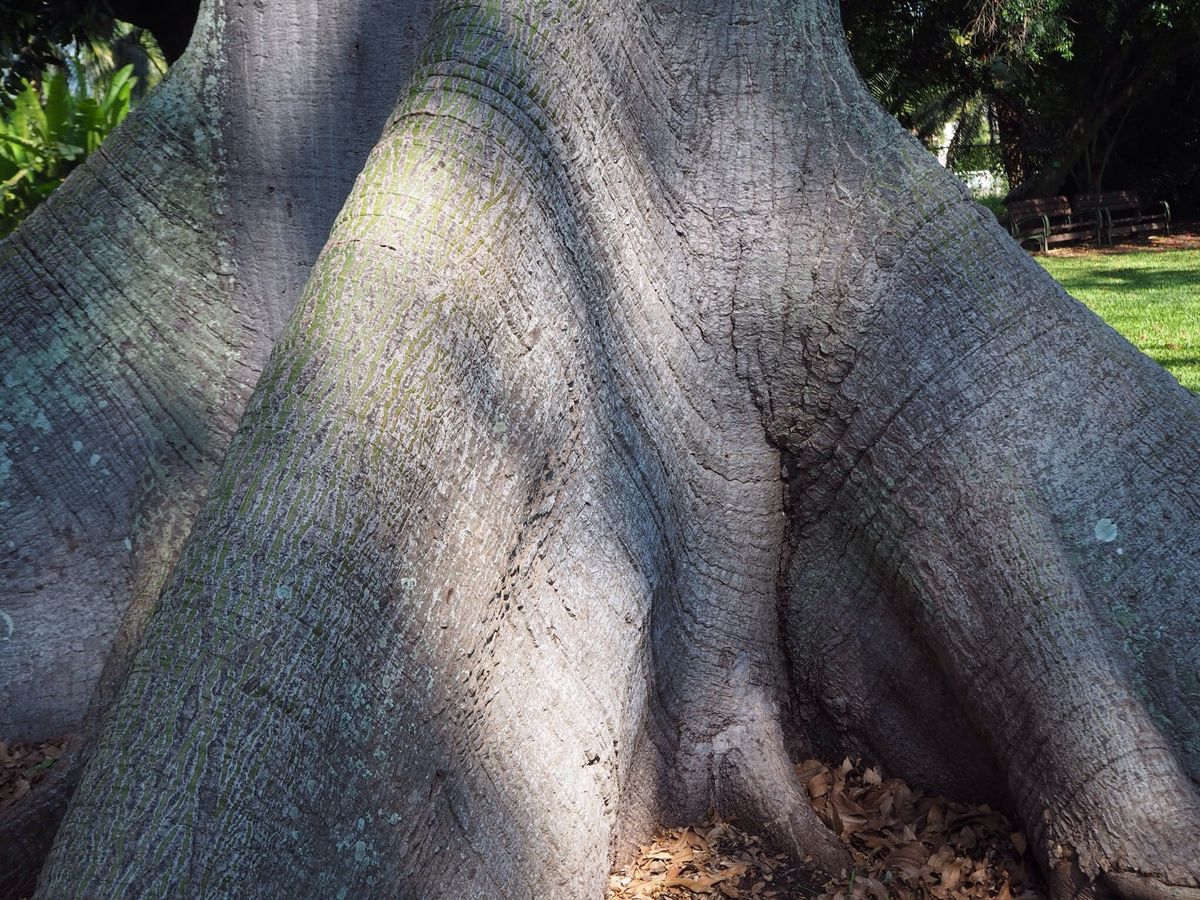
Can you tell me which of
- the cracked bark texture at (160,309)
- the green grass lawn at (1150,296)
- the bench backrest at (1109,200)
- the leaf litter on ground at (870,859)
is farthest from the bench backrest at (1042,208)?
the cracked bark texture at (160,309)

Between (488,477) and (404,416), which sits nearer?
(404,416)

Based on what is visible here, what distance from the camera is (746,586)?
347 centimetres

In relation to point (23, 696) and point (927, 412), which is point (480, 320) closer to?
point (927, 412)

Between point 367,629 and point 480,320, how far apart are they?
77 cm

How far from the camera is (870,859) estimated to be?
129 inches

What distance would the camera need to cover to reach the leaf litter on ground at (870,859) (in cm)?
312

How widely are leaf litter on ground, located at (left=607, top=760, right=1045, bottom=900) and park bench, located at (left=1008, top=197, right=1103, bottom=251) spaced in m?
20.3

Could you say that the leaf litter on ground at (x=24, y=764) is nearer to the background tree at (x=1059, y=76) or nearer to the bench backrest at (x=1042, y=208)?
the background tree at (x=1059, y=76)

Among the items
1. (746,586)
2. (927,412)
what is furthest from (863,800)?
(927,412)

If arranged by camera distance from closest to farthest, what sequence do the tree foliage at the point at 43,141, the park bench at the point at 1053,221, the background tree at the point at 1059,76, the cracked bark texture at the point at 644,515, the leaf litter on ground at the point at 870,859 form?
the cracked bark texture at the point at 644,515
the leaf litter on ground at the point at 870,859
the tree foliage at the point at 43,141
the background tree at the point at 1059,76
the park bench at the point at 1053,221

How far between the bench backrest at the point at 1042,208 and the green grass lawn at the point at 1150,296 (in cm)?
207

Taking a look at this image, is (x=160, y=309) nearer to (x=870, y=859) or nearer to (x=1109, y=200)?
(x=870, y=859)

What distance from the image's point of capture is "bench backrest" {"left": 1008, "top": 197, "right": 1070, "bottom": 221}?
22.0m

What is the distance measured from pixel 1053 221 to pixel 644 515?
859 inches
